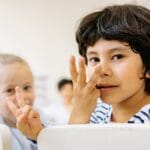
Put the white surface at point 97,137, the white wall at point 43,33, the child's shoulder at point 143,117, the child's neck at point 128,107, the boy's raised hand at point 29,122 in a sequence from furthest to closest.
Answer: the white wall at point 43,33
the child's neck at point 128,107
the child's shoulder at point 143,117
the boy's raised hand at point 29,122
the white surface at point 97,137

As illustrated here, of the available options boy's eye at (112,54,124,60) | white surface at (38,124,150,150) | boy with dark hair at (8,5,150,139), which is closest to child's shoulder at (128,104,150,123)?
boy with dark hair at (8,5,150,139)

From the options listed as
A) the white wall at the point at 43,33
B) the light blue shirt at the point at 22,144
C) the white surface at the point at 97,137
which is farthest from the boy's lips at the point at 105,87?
the white wall at the point at 43,33

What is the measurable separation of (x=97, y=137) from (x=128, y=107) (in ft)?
1.25

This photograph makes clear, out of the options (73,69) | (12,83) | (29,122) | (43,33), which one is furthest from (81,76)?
(43,33)

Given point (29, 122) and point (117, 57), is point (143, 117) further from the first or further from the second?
point (29, 122)

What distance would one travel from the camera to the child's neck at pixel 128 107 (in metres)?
0.76

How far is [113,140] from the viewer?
1.27 feet

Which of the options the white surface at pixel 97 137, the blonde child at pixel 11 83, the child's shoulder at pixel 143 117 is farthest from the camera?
the blonde child at pixel 11 83

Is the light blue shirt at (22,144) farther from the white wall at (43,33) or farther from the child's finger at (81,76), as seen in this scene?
the white wall at (43,33)

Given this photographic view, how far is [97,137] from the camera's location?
39 centimetres

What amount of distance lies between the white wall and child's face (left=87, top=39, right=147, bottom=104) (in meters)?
2.84

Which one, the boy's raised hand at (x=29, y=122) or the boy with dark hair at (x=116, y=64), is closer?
the boy's raised hand at (x=29, y=122)

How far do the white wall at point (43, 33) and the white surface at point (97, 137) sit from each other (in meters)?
3.12

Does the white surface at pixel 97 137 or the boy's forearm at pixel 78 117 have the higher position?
the white surface at pixel 97 137
